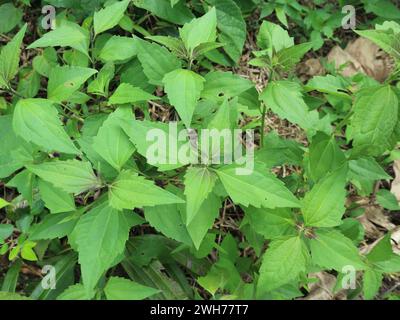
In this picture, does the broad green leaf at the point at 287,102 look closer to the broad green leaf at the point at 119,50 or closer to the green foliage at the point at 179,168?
the green foliage at the point at 179,168

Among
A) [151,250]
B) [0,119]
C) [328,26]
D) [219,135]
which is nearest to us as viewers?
[219,135]

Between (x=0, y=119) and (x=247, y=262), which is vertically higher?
(x=0, y=119)

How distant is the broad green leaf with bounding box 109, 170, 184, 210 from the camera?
1.27 m

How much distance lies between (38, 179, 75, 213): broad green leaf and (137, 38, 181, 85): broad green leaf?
54 centimetres

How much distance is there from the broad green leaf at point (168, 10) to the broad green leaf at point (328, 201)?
4.22 ft

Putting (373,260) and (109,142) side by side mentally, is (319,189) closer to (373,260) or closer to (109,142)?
(373,260)

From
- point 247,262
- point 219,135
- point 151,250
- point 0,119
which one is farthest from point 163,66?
point 247,262

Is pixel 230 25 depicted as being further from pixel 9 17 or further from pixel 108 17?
pixel 9 17

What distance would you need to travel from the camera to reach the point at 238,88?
1.59 m

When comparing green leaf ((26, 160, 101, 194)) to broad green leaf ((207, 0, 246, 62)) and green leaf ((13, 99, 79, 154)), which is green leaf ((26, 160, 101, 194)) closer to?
green leaf ((13, 99, 79, 154))

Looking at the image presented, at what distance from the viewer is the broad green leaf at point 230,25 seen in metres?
2.31

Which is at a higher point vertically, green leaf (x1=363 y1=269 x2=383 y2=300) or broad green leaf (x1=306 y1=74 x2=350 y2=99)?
broad green leaf (x1=306 y1=74 x2=350 y2=99)

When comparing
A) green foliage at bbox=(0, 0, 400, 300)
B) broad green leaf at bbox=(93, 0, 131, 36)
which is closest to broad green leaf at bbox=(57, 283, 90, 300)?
green foliage at bbox=(0, 0, 400, 300)

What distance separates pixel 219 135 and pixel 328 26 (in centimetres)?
163
